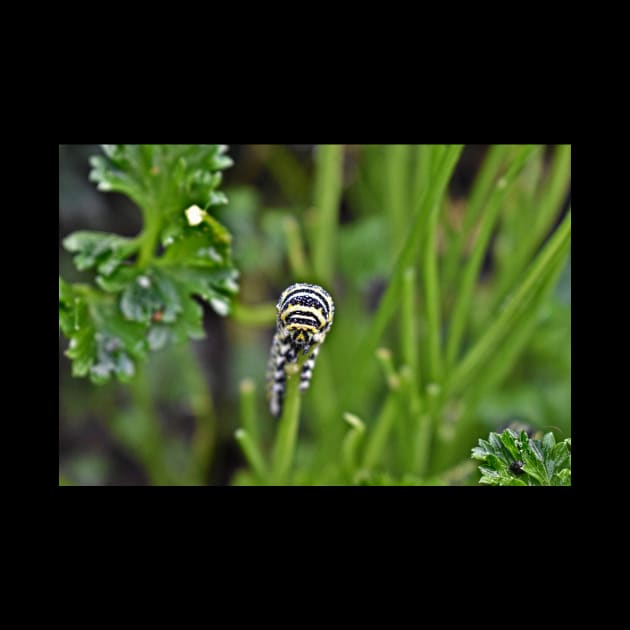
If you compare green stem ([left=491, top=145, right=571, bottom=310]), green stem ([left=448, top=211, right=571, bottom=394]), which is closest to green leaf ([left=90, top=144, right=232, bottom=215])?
green stem ([left=448, top=211, right=571, bottom=394])

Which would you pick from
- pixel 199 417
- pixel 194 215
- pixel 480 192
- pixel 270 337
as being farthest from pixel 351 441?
pixel 270 337

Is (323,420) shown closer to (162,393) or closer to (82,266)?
(162,393)

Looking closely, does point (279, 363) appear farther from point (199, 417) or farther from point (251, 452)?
point (199, 417)

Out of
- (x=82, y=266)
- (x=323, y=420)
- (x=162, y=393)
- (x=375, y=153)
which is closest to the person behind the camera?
(x=82, y=266)

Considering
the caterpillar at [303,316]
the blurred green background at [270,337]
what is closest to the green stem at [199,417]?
the blurred green background at [270,337]

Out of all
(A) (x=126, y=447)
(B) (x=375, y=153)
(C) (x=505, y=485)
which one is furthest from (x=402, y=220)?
(A) (x=126, y=447)

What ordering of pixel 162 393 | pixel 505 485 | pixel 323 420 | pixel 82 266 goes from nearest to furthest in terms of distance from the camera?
pixel 505 485 < pixel 82 266 < pixel 323 420 < pixel 162 393

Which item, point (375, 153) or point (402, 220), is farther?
point (375, 153)
